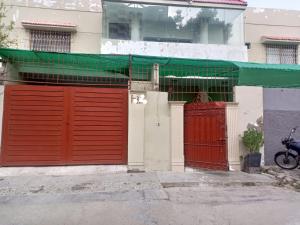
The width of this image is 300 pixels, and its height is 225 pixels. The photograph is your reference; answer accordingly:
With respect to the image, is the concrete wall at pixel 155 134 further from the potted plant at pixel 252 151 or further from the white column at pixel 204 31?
the white column at pixel 204 31

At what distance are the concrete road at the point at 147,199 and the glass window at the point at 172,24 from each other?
671cm

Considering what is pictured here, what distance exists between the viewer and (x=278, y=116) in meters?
9.48

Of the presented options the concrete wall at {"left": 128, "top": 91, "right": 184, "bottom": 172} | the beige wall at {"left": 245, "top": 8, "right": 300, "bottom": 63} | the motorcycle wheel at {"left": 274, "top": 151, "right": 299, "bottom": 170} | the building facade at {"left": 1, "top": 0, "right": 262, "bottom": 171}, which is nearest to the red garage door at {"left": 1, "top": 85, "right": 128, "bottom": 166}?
the building facade at {"left": 1, "top": 0, "right": 262, "bottom": 171}

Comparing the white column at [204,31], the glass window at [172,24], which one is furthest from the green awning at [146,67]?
the white column at [204,31]

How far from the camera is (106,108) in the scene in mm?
8766

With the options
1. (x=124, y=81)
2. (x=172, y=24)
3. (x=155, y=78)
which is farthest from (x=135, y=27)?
(x=155, y=78)

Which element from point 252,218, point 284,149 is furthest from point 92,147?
point 284,149

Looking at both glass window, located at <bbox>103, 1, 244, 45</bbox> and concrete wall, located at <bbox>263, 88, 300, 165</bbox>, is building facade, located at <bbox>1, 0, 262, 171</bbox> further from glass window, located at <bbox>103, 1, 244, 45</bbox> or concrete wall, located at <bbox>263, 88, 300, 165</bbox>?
concrete wall, located at <bbox>263, 88, 300, 165</bbox>

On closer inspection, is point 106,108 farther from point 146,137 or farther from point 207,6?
point 207,6

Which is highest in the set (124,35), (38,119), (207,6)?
(207,6)

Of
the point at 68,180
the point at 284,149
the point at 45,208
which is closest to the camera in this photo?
the point at 45,208

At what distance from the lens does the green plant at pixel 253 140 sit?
8602mm

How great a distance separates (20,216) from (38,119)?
12.6ft

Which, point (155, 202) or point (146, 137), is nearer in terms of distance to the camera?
point (155, 202)
